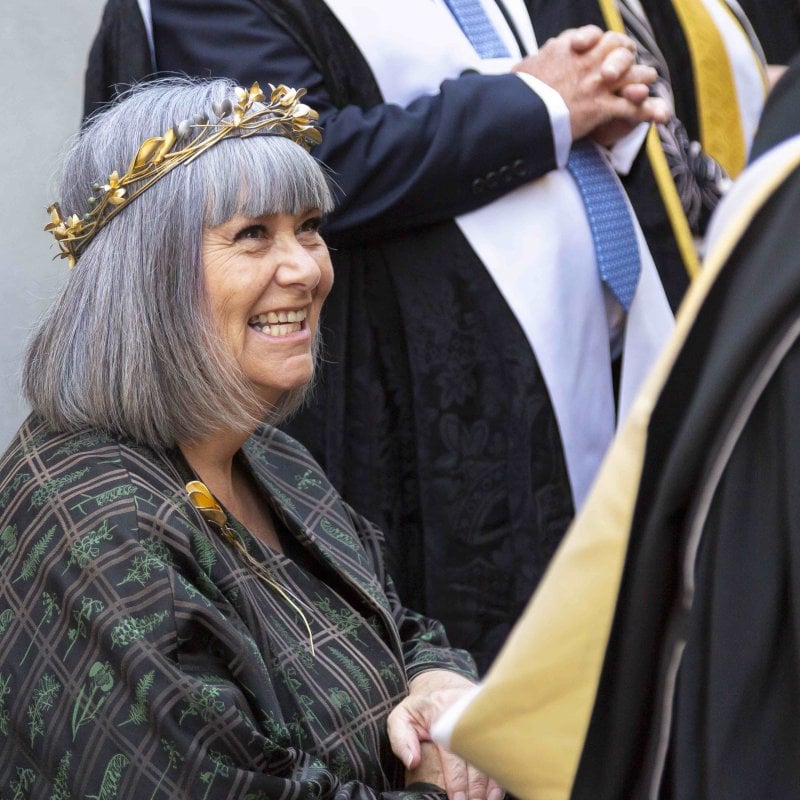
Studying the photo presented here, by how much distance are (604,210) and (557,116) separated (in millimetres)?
217

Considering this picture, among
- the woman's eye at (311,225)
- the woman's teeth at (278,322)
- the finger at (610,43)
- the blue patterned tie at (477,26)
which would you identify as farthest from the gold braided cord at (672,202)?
the woman's teeth at (278,322)

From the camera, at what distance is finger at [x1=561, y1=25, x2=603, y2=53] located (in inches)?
115

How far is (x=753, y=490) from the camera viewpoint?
128 centimetres

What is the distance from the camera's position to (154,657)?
1959 mm

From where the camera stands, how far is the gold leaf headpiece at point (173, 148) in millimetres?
2297

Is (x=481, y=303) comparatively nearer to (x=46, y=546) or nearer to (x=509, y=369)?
(x=509, y=369)

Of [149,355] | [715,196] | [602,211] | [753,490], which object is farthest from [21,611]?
[715,196]

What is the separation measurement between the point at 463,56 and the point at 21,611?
146cm

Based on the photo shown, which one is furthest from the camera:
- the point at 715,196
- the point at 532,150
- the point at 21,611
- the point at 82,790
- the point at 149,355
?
the point at 715,196

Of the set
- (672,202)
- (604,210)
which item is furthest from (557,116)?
(672,202)

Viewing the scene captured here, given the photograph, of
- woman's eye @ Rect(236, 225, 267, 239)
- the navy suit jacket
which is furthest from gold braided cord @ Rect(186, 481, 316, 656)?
the navy suit jacket

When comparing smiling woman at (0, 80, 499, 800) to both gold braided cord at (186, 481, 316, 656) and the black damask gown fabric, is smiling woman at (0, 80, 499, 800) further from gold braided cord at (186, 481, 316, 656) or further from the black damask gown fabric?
the black damask gown fabric

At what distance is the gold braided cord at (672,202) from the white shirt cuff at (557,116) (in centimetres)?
23

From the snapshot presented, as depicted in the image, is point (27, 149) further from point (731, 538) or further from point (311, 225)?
point (731, 538)
